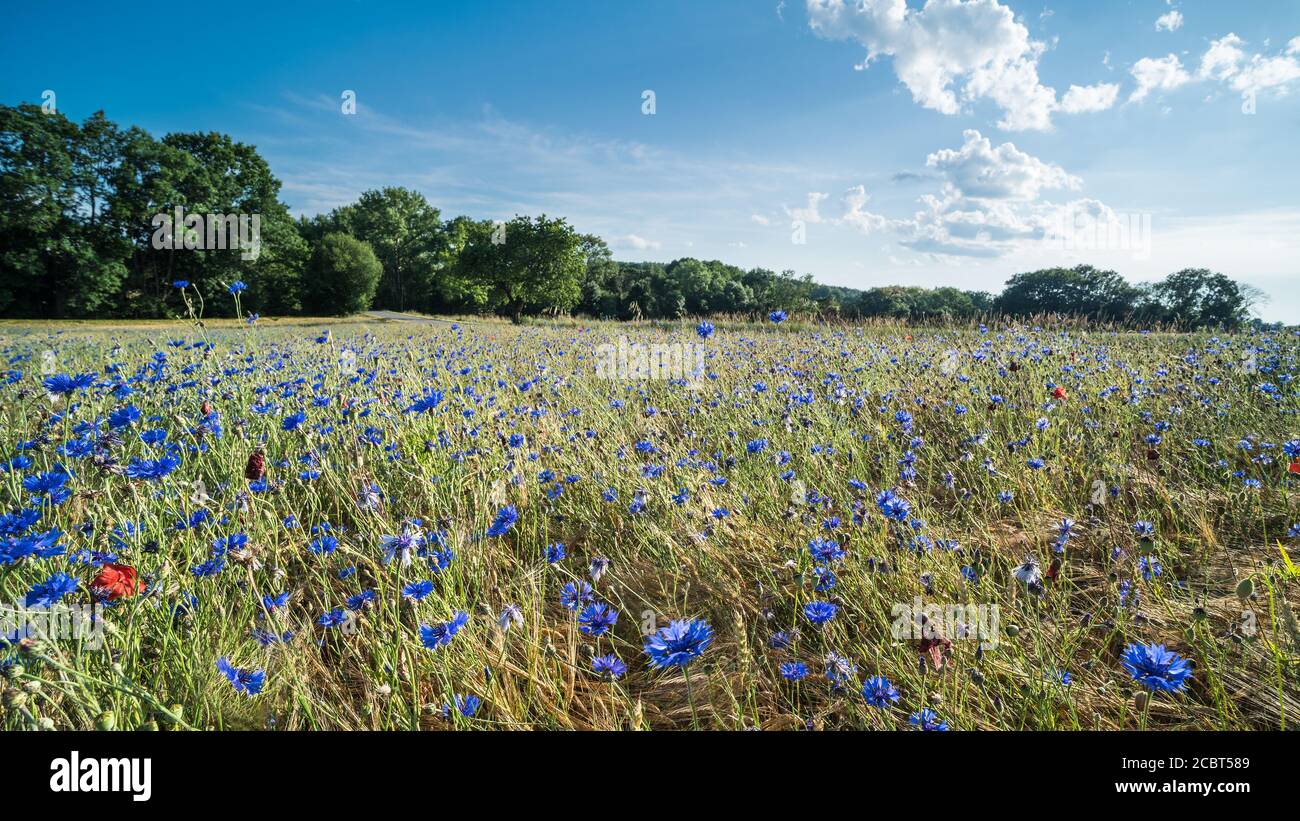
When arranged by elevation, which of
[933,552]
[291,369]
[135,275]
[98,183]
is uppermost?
[98,183]

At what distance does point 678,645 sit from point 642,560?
1.22 metres

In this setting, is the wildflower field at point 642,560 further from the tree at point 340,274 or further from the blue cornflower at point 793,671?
the tree at point 340,274

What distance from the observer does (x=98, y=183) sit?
3002cm

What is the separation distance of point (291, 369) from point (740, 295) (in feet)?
241

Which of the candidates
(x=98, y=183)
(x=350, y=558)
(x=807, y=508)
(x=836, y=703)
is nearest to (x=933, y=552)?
(x=807, y=508)

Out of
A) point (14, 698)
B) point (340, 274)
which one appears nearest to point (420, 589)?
point (14, 698)

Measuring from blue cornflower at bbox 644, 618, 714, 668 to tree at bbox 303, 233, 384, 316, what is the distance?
160ft

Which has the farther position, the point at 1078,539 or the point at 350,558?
the point at 1078,539

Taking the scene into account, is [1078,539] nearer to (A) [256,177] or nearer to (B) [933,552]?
(B) [933,552]

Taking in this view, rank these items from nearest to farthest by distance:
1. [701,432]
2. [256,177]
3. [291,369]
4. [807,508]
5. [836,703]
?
1. [836,703]
2. [807,508]
3. [701,432]
4. [291,369]
5. [256,177]

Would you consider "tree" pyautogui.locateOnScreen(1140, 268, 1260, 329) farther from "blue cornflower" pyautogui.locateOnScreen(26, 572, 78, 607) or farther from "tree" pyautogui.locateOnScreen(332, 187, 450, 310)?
"tree" pyautogui.locateOnScreen(332, 187, 450, 310)

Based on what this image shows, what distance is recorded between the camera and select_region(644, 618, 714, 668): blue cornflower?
92 cm

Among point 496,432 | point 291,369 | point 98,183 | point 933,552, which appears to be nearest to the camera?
point 933,552

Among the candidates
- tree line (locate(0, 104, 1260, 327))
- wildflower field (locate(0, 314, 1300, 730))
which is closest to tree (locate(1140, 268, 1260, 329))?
tree line (locate(0, 104, 1260, 327))
